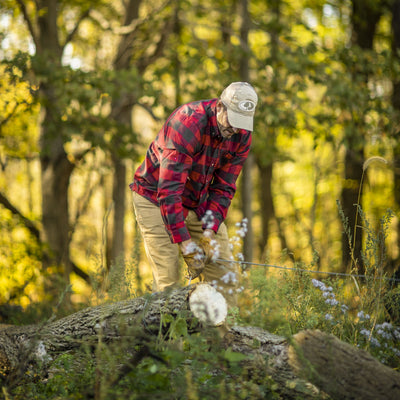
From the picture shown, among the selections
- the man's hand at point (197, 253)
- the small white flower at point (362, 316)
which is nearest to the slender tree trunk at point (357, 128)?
the small white flower at point (362, 316)

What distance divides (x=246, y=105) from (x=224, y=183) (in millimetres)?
775

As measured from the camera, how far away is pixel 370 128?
7.29m

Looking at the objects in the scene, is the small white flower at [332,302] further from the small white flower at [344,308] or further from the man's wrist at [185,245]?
the man's wrist at [185,245]

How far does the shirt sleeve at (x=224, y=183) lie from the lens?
350cm

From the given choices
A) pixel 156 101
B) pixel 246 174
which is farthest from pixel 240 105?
pixel 246 174

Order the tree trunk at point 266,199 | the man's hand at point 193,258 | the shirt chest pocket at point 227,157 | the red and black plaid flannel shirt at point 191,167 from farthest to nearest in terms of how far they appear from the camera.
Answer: the tree trunk at point 266,199 → the shirt chest pocket at point 227,157 → the red and black plaid flannel shirt at point 191,167 → the man's hand at point 193,258

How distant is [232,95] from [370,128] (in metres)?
4.99

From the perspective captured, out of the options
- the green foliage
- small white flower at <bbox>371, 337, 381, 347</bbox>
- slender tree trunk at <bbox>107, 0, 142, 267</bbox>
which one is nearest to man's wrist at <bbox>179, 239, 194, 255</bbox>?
the green foliage

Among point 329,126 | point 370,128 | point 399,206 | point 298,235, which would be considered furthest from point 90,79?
point 298,235

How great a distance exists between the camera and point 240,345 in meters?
2.96

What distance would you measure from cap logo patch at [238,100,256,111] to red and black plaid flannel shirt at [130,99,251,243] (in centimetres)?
24

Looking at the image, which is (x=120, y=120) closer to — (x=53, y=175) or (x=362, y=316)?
(x=53, y=175)

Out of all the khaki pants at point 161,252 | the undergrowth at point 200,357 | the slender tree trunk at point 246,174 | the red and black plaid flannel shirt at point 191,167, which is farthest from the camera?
the slender tree trunk at point 246,174

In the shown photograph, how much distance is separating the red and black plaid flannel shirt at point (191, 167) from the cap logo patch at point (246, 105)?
24cm
